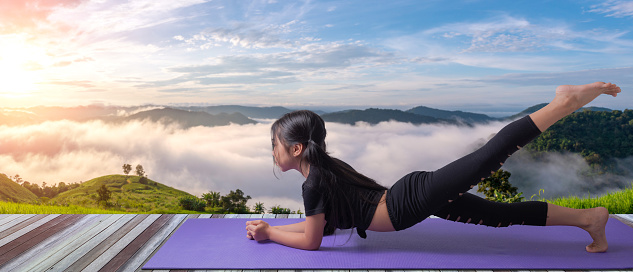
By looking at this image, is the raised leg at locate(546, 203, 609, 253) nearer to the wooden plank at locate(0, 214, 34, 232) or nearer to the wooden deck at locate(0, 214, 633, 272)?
the wooden deck at locate(0, 214, 633, 272)

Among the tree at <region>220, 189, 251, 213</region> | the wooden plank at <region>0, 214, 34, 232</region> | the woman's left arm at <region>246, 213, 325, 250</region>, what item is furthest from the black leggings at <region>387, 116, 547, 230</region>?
the tree at <region>220, 189, 251, 213</region>

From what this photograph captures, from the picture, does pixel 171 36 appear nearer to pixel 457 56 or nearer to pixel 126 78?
pixel 126 78

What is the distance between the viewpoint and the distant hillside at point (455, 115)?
6.43m

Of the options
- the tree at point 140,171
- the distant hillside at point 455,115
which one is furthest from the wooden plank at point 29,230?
the distant hillside at point 455,115

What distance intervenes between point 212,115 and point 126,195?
1.45 m

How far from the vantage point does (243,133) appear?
20.5 feet

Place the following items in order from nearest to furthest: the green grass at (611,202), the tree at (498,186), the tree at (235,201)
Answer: the green grass at (611,202) → the tree at (498,186) → the tree at (235,201)

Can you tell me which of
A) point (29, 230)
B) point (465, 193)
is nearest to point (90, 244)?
point (29, 230)

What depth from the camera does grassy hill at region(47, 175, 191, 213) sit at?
236 inches

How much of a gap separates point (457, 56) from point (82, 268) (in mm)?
4458

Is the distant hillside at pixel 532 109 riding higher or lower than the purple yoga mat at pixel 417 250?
higher

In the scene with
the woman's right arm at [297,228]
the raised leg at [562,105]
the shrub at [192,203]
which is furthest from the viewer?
the shrub at [192,203]

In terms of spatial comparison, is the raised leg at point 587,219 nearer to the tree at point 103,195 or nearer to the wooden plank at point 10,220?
the wooden plank at point 10,220

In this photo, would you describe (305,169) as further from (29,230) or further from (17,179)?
(17,179)
